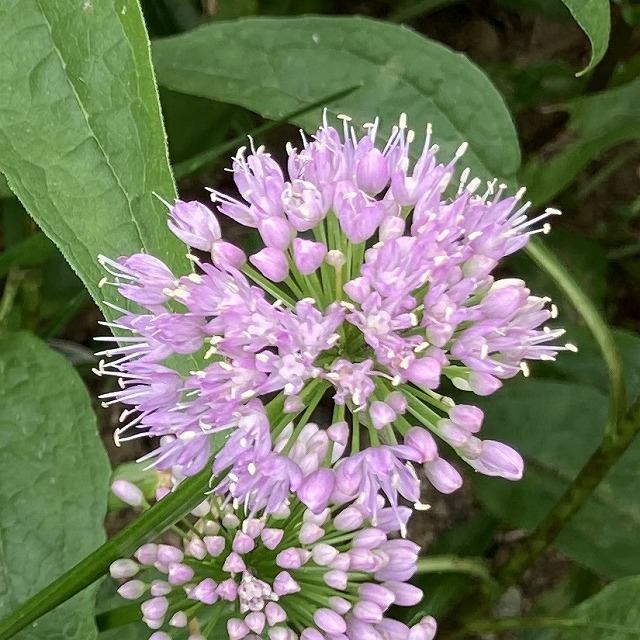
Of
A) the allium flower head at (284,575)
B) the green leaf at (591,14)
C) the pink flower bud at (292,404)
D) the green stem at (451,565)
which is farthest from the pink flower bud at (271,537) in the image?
the green leaf at (591,14)

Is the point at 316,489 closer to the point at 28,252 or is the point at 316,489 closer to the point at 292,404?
the point at 292,404

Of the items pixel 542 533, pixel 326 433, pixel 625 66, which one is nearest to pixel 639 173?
pixel 625 66

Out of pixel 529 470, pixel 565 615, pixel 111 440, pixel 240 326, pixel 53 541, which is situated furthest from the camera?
pixel 111 440

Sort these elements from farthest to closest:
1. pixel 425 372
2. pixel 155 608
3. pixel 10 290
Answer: pixel 10 290, pixel 155 608, pixel 425 372

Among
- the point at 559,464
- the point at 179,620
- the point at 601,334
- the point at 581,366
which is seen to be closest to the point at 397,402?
the point at 179,620

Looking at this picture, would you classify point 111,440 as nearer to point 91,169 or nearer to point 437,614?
point 437,614

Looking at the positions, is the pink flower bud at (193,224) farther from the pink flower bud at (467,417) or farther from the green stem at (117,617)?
the green stem at (117,617)
